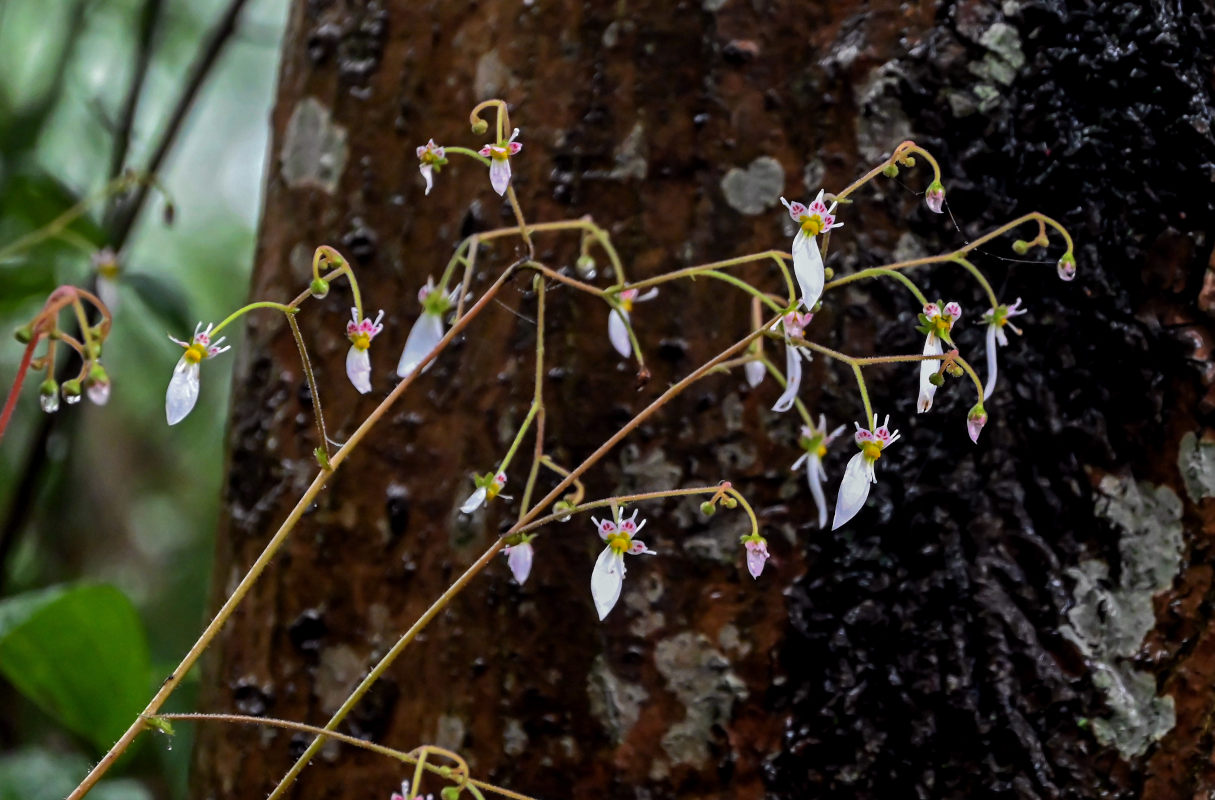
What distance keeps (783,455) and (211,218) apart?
128 inches

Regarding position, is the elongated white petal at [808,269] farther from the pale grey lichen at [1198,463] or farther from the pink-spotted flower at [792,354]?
the pale grey lichen at [1198,463]

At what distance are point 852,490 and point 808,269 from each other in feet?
0.35

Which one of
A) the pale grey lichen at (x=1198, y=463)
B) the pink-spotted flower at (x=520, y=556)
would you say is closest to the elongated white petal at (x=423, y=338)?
the pink-spotted flower at (x=520, y=556)

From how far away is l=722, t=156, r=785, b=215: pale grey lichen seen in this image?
0.66m

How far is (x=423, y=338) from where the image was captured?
1.34ft

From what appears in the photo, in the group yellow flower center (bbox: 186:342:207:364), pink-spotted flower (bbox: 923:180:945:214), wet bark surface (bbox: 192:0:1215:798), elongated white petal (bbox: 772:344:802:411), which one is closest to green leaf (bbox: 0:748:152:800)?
wet bark surface (bbox: 192:0:1215:798)

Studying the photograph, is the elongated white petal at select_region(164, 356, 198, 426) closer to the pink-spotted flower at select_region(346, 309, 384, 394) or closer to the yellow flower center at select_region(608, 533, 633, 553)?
the pink-spotted flower at select_region(346, 309, 384, 394)

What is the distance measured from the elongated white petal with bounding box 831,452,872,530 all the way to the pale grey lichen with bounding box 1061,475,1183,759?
0.27 m

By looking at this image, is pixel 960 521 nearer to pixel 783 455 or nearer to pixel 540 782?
pixel 783 455

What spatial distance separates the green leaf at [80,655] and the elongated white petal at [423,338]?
0.61 meters

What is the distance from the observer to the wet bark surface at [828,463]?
0.61 metres

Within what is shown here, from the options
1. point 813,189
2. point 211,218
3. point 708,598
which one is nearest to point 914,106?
point 813,189

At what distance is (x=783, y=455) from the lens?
0.65 metres

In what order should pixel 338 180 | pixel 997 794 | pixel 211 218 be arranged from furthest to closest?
pixel 211 218 < pixel 338 180 < pixel 997 794
